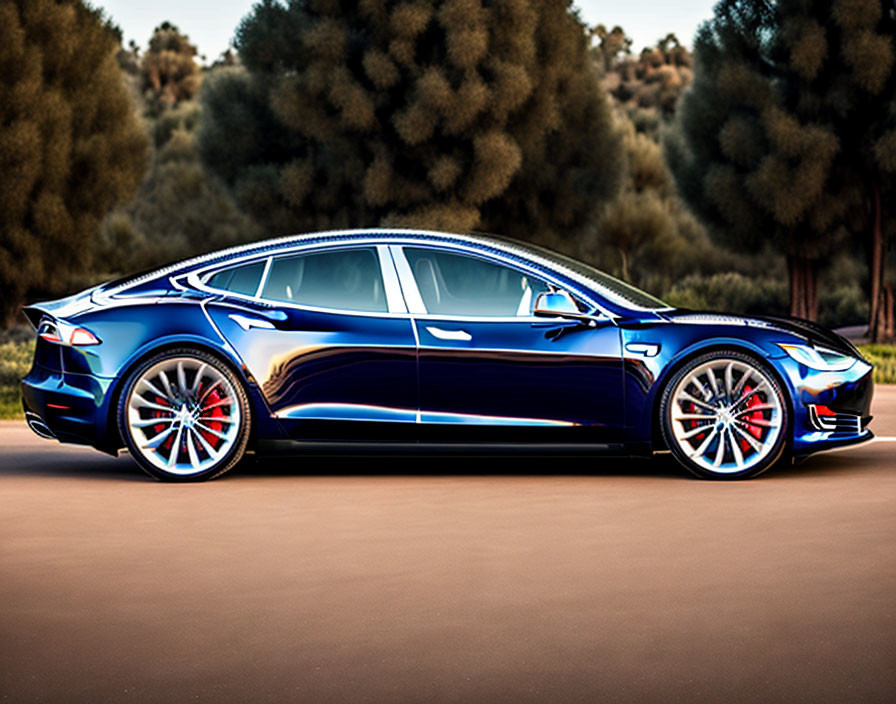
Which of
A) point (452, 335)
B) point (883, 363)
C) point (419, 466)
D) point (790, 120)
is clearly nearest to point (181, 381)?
point (452, 335)

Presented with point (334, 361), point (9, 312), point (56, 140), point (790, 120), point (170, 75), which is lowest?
point (334, 361)

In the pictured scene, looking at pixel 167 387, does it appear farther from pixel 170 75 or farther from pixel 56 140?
pixel 170 75

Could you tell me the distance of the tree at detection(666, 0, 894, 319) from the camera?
110 feet

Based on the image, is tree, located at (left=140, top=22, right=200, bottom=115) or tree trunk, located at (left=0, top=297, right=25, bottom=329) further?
tree, located at (left=140, top=22, right=200, bottom=115)

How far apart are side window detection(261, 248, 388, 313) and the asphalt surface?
112cm

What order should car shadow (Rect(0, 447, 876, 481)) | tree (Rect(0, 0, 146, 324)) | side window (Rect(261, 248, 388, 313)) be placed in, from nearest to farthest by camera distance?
side window (Rect(261, 248, 388, 313)) < car shadow (Rect(0, 447, 876, 481)) < tree (Rect(0, 0, 146, 324))

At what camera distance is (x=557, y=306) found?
9.97 m

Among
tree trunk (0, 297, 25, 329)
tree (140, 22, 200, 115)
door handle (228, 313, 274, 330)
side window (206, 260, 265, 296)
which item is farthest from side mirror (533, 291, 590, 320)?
Answer: tree (140, 22, 200, 115)

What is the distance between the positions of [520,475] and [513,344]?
96cm

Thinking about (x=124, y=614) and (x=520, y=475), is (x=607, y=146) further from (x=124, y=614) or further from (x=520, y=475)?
(x=124, y=614)

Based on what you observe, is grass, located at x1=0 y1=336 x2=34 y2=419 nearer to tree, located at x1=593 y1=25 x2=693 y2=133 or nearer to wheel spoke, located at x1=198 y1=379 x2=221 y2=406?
wheel spoke, located at x1=198 y1=379 x2=221 y2=406

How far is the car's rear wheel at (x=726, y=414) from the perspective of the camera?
9938 millimetres

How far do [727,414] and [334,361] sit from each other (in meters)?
2.39

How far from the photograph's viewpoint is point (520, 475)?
34.5ft
